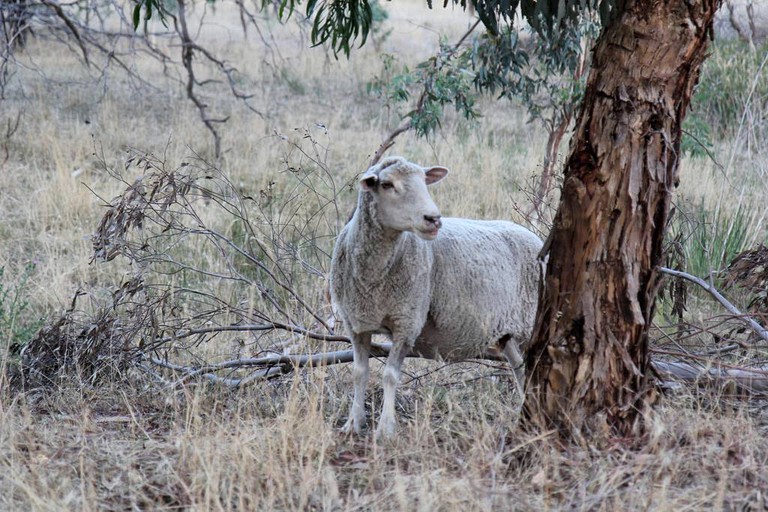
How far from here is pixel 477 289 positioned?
5668 millimetres

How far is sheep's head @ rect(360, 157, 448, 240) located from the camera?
16.0ft

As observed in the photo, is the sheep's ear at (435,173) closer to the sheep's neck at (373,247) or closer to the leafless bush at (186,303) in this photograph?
the sheep's neck at (373,247)

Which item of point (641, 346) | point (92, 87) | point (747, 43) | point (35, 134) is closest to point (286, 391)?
point (641, 346)

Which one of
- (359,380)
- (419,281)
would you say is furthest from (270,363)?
(419,281)

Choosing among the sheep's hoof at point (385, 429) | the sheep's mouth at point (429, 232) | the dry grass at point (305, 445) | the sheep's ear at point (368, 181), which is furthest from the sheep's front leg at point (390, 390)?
the sheep's ear at point (368, 181)

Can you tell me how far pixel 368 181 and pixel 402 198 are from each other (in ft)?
0.72

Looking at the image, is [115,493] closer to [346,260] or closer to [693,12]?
[346,260]

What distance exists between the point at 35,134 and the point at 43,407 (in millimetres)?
7429

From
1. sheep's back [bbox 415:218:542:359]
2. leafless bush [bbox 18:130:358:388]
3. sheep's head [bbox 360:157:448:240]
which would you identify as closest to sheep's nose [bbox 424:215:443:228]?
sheep's head [bbox 360:157:448:240]

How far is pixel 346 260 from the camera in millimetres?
5359

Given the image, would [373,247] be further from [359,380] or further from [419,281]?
[359,380]

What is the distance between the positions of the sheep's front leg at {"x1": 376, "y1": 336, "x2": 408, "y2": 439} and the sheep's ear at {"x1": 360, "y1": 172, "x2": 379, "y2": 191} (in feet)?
2.95

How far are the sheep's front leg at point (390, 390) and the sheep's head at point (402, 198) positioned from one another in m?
0.73

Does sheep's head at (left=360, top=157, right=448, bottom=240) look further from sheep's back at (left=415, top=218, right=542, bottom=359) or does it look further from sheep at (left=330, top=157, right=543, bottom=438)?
sheep's back at (left=415, top=218, right=542, bottom=359)
